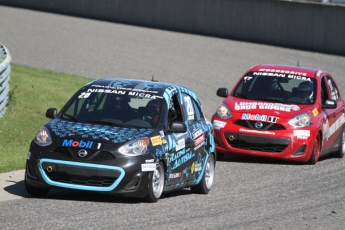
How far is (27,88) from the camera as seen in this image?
2025 centimetres

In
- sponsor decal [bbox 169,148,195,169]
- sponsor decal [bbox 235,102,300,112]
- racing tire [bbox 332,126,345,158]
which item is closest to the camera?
sponsor decal [bbox 169,148,195,169]

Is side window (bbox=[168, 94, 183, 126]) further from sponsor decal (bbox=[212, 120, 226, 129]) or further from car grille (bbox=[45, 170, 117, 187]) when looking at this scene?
sponsor decal (bbox=[212, 120, 226, 129])

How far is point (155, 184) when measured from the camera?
10.9 metres

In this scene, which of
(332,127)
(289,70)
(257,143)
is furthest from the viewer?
(289,70)

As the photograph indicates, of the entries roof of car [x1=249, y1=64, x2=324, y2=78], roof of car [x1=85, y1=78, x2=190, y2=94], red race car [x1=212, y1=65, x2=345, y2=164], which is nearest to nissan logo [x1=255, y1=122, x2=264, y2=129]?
red race car [x1=212, y1=65, x2=345, y2=164]

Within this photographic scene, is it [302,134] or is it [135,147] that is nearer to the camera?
[135,147]

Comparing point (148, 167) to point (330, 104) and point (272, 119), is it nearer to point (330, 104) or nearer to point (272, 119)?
point (272, 119)

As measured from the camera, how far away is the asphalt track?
32.3ft

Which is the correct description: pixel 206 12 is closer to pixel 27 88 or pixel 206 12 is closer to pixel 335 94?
pixel 27 88

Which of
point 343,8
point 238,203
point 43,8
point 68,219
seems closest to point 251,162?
point 238,203

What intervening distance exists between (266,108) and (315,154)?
3.80ft

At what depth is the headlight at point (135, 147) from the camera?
1057 cm

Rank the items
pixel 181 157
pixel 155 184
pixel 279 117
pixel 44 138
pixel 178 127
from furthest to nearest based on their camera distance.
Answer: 1. pixel 279 117
2. pixel 181 157
3. pixel 178 127
4. pixel 155 184
5. pixel 44 138

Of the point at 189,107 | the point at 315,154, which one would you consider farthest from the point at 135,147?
the point at 315,154
